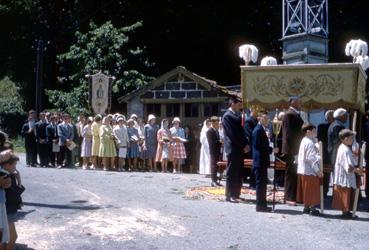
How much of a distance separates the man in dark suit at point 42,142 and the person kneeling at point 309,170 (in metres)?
9.94

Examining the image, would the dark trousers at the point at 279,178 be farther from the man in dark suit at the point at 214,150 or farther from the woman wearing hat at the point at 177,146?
the woman wearing hat at the point at 177,146

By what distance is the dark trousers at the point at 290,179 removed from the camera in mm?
10570

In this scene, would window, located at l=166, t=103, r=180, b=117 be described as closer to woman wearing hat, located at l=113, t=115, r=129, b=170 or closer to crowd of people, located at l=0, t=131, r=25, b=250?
woman wearing hat, located at l=113, t=115, r=129, b=170

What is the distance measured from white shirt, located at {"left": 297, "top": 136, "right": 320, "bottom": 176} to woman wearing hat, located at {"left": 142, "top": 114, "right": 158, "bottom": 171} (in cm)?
848

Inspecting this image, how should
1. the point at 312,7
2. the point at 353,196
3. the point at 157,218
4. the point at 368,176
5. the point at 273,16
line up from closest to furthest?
the point at 157,218 → the point at 353,196 → the point at 368,176 → the point at 312,7 → the point at 273,16

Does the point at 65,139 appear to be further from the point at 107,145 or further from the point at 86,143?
the point at 107,145

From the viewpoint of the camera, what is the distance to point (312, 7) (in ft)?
63.6

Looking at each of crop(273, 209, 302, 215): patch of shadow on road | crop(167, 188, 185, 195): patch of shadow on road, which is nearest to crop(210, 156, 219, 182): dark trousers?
crop(167, 188, 185, 195): patch of shadow on road

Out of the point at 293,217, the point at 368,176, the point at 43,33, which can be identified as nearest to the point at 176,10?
the point at 43,33

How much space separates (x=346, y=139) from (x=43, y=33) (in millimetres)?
22392

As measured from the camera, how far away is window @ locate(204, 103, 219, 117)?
19.3 meters

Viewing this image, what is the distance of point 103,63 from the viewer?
23797mm

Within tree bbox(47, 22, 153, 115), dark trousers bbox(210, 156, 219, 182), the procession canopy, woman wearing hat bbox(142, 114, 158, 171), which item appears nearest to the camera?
the procession canopy

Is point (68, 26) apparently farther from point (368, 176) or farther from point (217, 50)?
point (368, 176)
